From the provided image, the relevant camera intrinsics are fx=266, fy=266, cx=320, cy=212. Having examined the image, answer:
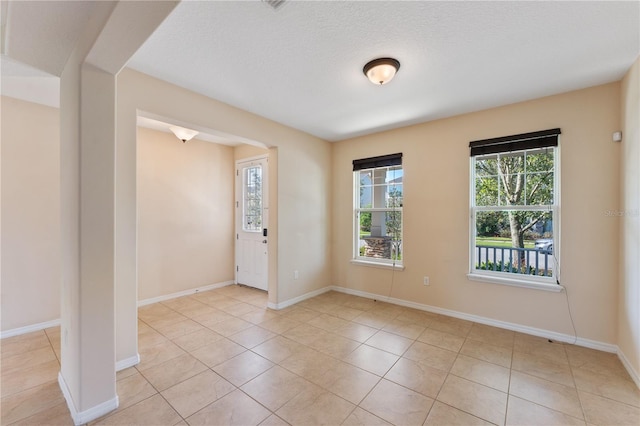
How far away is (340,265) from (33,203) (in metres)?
4.21

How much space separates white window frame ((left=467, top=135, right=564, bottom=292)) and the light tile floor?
1.91 ft

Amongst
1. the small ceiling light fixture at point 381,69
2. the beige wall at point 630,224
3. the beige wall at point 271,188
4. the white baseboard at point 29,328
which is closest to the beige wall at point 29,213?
the white baseboard at point 29,328

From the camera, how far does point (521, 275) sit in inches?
125

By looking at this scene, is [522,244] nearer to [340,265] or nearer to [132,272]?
[340,265]

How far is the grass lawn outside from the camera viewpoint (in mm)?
3161

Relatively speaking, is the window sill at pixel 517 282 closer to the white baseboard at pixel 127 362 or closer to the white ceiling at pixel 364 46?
the white ceiling at pixel 364 46

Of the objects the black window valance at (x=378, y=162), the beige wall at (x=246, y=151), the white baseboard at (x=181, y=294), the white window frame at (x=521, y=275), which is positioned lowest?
the white baseboard at (x=181, y=294)

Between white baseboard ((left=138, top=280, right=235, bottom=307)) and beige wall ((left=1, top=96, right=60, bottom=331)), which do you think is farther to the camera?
white baseboard ((left=138, top=280, right=235, bottom=307))

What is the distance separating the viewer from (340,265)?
15.6 feet

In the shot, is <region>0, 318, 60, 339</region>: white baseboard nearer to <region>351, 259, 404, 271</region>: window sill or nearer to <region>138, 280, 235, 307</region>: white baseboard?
<region>138, 280, 235, 307</region>: white baseboard

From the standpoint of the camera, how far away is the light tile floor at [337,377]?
71.6 inches

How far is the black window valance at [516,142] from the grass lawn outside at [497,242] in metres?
1.08

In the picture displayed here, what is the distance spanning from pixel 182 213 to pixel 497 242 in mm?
4673

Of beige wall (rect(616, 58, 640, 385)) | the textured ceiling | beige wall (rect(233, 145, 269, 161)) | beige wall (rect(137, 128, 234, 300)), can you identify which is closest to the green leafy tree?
beige wall (rect(616, 58, 640, 385))
